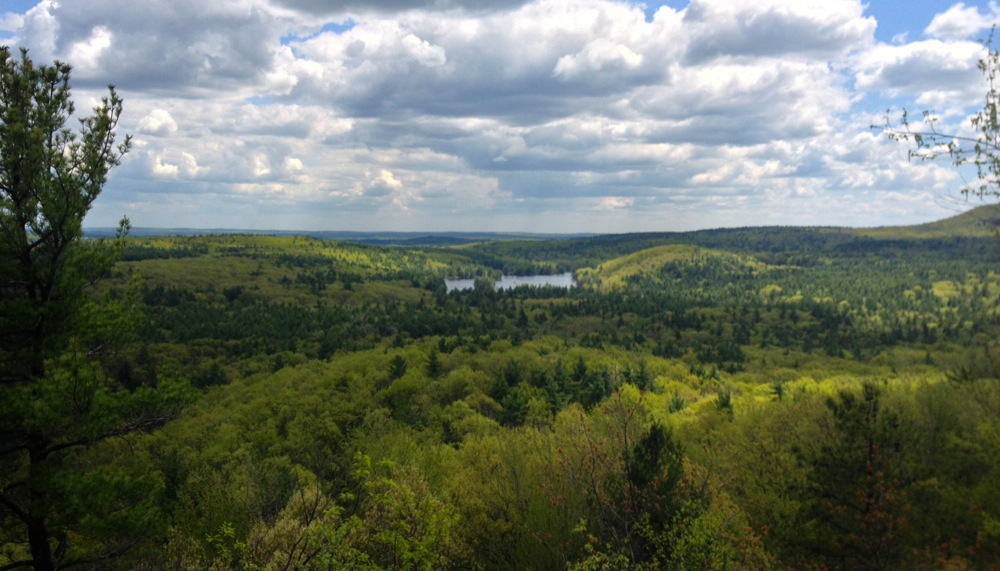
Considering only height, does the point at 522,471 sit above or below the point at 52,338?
below

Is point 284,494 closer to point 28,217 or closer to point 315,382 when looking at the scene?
point 28,217

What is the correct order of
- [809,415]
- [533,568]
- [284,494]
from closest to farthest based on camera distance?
[533,568]
[284,494]
[809,415]

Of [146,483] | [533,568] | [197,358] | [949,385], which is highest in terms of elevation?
[146,483]

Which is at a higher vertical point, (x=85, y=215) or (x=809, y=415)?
(x=85, y=215)

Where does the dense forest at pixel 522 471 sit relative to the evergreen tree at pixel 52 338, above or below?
below

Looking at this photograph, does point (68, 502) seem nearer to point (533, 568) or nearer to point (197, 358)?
point (533, 568)

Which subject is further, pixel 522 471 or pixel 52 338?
pixel 522 471

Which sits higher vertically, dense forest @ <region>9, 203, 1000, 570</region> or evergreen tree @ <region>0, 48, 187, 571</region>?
evergreen tree @ <region>0, 48, 187, 571</region>

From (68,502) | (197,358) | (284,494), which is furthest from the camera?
(197,358)

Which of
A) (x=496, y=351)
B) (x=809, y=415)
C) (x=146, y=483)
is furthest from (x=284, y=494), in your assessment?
(x=496, y=351)

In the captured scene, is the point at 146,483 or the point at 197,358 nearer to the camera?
the point at 146,483
